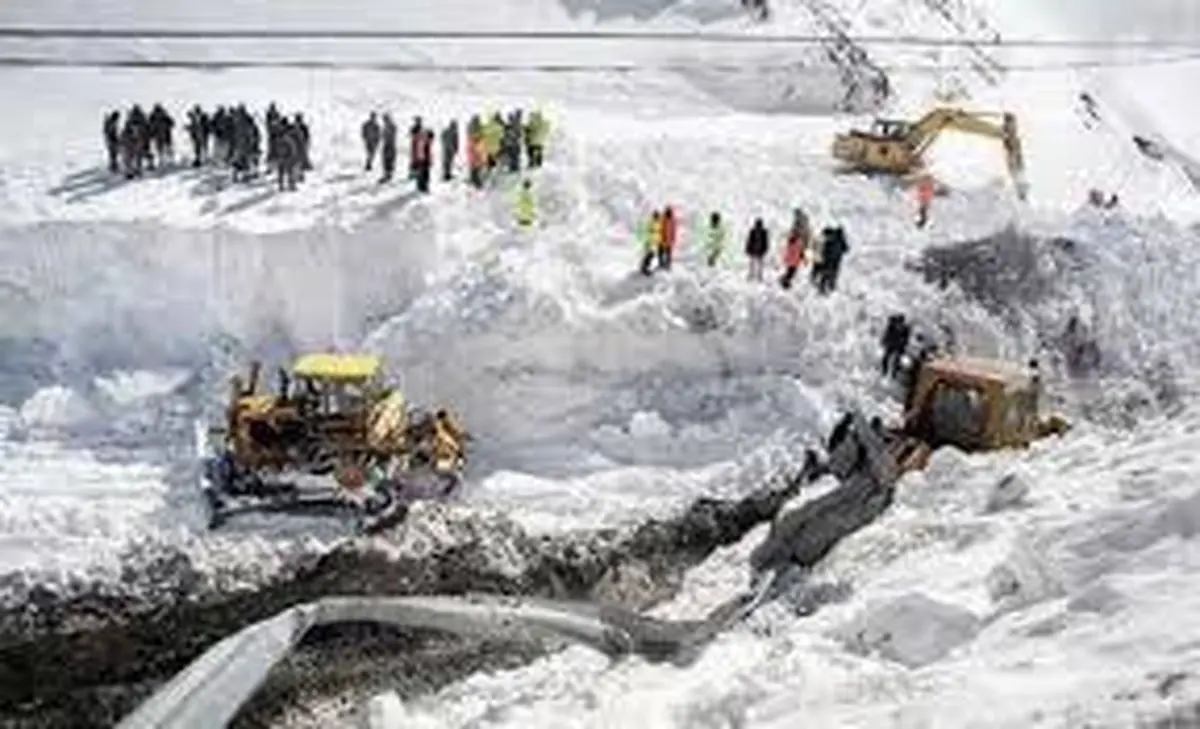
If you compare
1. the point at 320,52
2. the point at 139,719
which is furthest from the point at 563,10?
the point at 139,719

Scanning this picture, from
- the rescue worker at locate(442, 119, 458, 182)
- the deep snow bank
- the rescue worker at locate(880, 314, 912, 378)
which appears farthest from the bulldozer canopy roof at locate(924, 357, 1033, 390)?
the rescue worker at locate(442, 119, 458, 182)

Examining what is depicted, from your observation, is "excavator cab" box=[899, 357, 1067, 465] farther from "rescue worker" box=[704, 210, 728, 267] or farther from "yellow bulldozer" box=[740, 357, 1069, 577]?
"rescue worker" box=[704, 210, 728, 267]

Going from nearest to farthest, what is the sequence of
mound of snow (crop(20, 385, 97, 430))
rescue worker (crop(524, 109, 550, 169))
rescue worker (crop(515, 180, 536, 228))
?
mound of snow (crop(20, 385, 97, 430))
rescue worker (crop(515, 180, 536, 228))
rescue worker (crop(524, 109, 550, 169))

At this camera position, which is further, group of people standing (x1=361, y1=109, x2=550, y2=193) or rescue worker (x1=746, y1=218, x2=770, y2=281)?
group of people standing (x1=361, y1=109, x2=550, y2=193)

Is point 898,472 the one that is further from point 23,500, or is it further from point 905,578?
point 23,500

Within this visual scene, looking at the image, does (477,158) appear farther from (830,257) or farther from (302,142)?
(830,257)

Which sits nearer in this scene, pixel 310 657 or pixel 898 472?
pixel 310 657

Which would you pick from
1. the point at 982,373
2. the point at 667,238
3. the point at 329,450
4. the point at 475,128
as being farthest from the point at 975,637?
the point at 475,128
